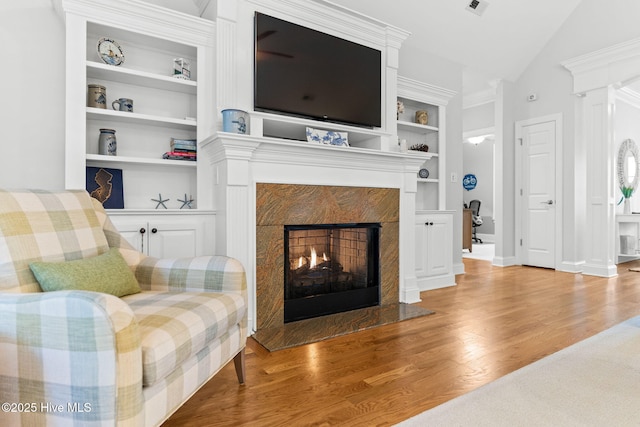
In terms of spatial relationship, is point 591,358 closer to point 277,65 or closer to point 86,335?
point 86,335

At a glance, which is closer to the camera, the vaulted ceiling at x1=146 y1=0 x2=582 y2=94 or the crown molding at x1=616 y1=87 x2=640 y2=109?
the vaulted ceiling at x1=146 y1=0 x2=582 y2=94

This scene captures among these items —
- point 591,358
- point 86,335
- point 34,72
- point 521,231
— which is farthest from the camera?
point 521,231

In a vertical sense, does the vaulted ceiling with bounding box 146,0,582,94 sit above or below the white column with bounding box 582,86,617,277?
above

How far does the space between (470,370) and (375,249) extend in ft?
4.47

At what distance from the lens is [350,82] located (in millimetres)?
3145

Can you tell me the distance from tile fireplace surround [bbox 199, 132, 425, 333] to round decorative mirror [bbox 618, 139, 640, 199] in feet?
15.6

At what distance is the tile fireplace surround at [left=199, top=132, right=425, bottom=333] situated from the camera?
2439mm

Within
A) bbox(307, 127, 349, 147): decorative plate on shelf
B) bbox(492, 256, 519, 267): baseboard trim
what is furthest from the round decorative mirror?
bbox(307, 127, 349, 147): decorative plate on shelf

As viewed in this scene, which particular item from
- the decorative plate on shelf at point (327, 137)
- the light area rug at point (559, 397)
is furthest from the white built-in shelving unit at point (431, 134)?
the light area rug at point (559, 397)

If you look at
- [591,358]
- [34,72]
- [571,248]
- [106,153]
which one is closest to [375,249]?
[591,358]

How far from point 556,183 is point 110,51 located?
17.5 ft

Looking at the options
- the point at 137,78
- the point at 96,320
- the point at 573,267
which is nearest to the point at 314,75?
the point at 137,78

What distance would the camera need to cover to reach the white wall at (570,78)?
4.51m

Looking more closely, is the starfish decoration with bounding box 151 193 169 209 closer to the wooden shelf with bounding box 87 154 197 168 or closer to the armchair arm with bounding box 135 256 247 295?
the wooden shelf with bounding box 87 154 197 168
